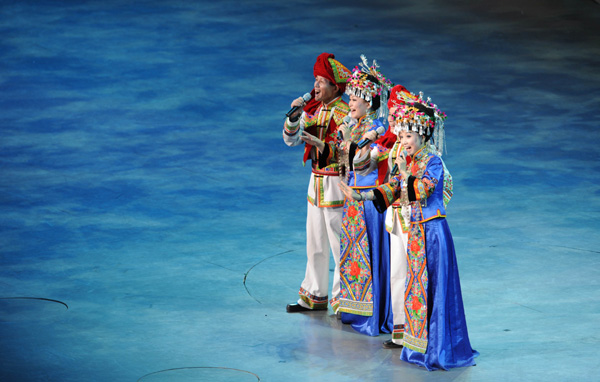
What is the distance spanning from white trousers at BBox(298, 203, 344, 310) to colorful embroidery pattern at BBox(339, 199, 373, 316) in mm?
208

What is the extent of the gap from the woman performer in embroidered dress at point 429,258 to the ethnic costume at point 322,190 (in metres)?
1.06

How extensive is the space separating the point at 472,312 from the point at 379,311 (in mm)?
732

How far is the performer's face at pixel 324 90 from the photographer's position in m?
7.50

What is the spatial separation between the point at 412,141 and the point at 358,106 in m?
0.88

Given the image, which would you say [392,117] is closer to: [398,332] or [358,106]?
[358,106]

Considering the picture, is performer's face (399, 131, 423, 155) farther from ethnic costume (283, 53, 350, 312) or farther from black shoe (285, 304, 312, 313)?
black shoe (285, 304, 312, 313)

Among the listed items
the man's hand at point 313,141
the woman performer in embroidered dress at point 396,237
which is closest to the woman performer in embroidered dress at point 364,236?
the man's hand at point 313,141

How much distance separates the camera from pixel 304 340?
7.05m

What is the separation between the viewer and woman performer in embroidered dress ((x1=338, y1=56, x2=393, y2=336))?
7207 millimetres

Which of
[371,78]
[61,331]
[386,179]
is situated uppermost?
[371,78]

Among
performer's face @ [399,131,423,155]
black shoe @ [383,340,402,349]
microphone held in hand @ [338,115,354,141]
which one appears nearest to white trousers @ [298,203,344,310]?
microphone held in hand @ [338,115,354,141]

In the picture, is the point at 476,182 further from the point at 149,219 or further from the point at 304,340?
the point at 304,340

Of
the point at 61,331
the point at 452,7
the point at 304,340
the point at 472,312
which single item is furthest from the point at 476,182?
the point at 452,7

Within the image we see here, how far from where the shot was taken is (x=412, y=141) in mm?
6457
